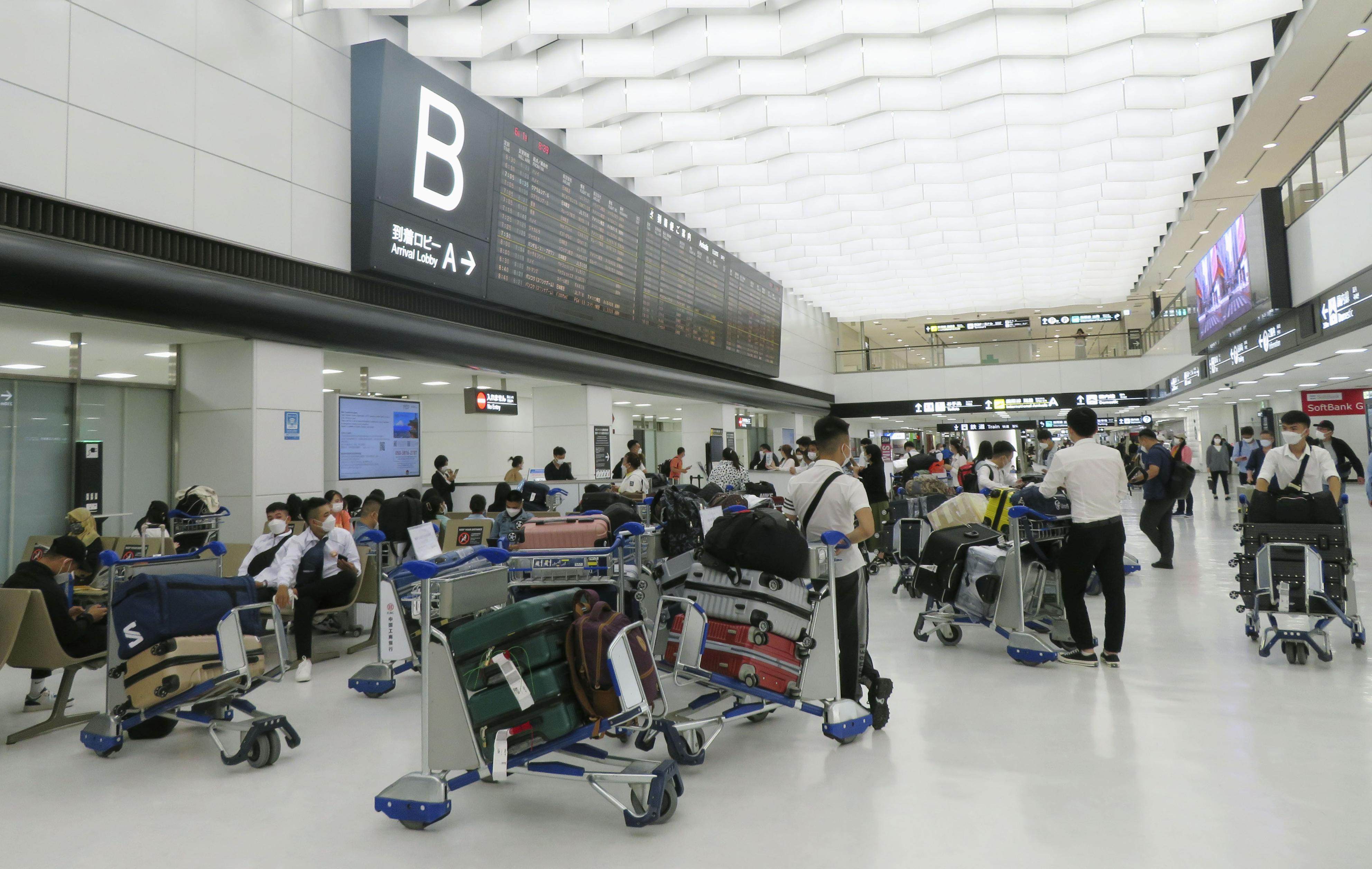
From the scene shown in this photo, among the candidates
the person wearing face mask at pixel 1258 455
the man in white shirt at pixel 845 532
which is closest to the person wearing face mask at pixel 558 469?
the man in white shirt at pixel 845 532

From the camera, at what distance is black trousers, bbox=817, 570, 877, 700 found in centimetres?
396

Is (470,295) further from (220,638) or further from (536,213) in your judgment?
(220,638)

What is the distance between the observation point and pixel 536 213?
29.2 feet

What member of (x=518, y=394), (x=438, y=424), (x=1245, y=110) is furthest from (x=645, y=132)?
(x=1245, y=110)

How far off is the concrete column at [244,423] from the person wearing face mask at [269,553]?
Answer: 0.79m

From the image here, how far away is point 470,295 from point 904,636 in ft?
17.4

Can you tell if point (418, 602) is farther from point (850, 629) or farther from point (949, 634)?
point (949, 634)

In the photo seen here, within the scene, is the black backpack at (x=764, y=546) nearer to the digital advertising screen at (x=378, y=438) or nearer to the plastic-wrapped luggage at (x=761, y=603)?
the plastic-wrapped luggage at (x=761, y=603)

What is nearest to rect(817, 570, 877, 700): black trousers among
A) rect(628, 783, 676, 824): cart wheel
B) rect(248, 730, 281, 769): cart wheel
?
rect(628, 783, 676, 824): cart wheel

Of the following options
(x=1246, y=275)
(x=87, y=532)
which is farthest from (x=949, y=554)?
(x=1246, y=275)

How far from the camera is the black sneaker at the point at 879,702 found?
13.0 ft

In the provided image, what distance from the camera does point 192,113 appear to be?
5809mm

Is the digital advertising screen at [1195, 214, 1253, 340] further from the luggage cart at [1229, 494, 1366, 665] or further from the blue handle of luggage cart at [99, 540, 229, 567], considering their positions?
the blue handle of luggage cart at [99, 540, 229, 567]

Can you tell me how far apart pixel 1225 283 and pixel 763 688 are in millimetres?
12131
